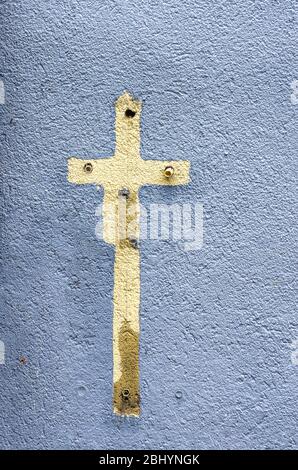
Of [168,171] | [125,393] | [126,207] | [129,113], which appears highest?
[129,113]

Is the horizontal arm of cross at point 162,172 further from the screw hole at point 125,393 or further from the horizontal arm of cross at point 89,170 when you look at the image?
the screw hole at point 125,393

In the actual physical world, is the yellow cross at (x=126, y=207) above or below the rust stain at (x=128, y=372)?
above

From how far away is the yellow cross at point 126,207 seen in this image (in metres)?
1.68

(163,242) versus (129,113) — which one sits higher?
(129,113)

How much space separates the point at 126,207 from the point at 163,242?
0.55ft

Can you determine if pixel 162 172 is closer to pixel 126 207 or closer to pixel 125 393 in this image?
pixel 126 207

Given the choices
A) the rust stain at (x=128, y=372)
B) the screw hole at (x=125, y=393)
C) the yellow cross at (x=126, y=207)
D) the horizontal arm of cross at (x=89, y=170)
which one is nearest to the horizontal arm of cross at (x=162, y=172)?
the yellow cross at (x=126, y=207)

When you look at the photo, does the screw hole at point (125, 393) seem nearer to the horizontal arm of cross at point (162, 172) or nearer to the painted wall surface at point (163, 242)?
the painted wall surface at point (163, 242)

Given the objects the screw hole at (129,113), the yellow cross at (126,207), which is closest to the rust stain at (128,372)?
the yellow cross at (126,207)

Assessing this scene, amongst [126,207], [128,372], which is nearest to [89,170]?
[126,207]

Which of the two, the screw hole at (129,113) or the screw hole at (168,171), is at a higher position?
the screw hole at (129,113)

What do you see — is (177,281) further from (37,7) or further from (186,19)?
(37,7)

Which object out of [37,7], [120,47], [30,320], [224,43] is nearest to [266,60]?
[224,43]

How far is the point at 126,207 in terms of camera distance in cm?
170
